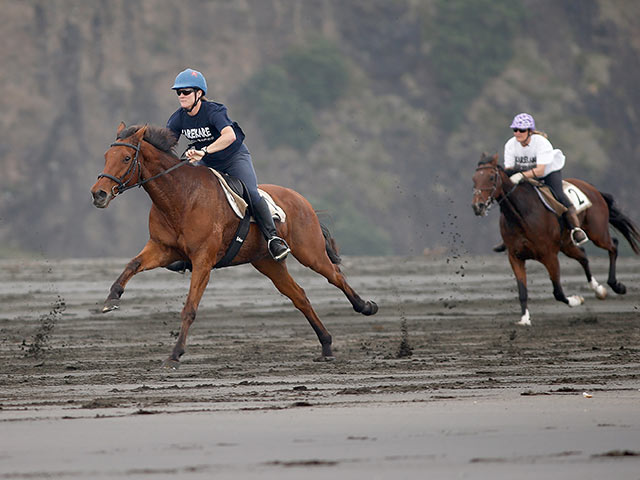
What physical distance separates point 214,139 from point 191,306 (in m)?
1.75

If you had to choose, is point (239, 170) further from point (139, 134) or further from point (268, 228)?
point (139, 134)

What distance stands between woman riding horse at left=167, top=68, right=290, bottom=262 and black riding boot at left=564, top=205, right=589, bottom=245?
605 cm


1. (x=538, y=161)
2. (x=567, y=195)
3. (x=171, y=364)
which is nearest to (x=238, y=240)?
(x=171, y=364)

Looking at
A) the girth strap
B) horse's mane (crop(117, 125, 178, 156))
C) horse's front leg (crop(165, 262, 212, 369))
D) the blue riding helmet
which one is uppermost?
the blue riding helmet

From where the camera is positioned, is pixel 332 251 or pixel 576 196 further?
pixel 576 196

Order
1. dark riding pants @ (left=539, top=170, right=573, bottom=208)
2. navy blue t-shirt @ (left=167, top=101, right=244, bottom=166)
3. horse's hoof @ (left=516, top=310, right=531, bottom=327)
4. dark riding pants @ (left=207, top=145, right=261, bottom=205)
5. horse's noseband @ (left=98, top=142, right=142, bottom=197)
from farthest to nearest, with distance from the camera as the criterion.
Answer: dark riding pants @ (left=539, top=170, right=573, bottom=208)
horse's hoof @ (left=516, top=310, right=531, bottom=327)
dark riding pants @ (left=207, top=145, right=261, bottom=205)
navy blue t-shirt @ (left=167, top=101, right=244, bottom=166)
horse's noseband @ (left=98, top=142, right=142, bottom=197)

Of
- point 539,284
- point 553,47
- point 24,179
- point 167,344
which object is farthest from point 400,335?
point 553,47

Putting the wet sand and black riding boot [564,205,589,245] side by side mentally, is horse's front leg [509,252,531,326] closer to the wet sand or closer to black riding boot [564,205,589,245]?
the wet sand

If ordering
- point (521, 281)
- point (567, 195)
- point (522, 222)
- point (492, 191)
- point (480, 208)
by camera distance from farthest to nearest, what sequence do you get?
point (567, 195)
point (521, 281)
point (522, 222)
point (492, 191)
point (480, 208)

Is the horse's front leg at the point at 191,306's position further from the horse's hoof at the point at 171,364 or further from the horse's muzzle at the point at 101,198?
the horse's muzzle at the point at 101,198

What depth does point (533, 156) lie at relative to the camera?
A: 55.0 feet

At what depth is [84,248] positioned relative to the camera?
4538cm

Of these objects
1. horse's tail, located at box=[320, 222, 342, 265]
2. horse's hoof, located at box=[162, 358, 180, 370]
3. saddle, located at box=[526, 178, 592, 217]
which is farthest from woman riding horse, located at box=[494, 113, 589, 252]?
horse's hoof, located at box=[162, 358, 180, 370]

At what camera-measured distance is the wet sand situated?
6297 mm
